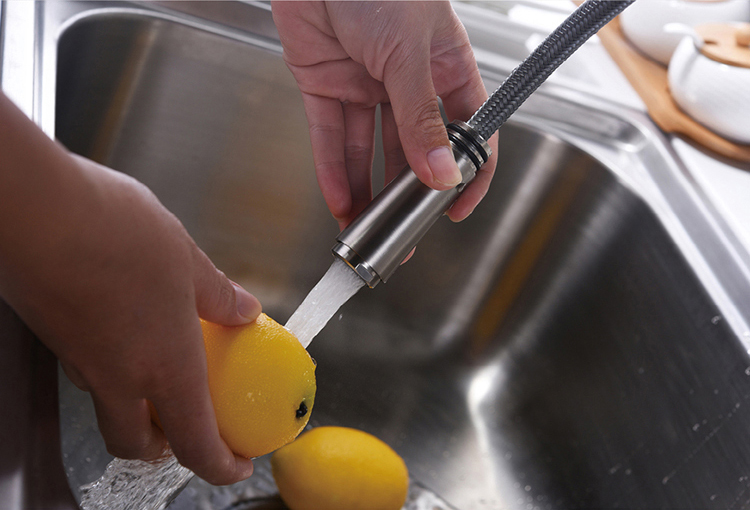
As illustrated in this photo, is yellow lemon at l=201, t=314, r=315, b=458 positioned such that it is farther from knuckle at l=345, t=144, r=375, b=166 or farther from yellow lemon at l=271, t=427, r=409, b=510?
knuckle at l=345, t=144, r=375, b=166

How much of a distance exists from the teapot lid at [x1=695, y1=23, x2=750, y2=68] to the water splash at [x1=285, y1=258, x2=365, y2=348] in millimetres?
599

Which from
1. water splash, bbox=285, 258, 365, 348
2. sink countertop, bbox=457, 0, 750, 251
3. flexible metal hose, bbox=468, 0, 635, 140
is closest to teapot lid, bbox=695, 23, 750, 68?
sink countertop, bbox=457, 0, 750, 251

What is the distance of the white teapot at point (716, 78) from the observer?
74cm

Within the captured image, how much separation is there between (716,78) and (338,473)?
0.68 meters

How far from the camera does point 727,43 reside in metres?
0.78

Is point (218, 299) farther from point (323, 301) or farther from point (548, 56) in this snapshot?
point (548, 56)

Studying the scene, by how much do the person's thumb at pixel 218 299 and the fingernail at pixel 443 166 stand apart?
0.19 m

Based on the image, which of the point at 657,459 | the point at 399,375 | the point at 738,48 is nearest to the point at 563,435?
the point at 657,459

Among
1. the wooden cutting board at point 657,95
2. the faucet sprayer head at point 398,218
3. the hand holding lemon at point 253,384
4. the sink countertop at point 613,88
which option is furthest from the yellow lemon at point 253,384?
the wooden cutting board at point 657,95

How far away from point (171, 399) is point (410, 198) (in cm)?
27

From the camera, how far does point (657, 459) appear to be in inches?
25.8

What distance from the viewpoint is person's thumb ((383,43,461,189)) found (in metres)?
0.48

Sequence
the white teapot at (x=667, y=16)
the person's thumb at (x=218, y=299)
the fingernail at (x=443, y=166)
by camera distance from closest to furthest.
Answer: the person's thumb at (x=218, y=299) → the fingernail at (x=443, y=166) → the white teapot at (x=667, y=16)

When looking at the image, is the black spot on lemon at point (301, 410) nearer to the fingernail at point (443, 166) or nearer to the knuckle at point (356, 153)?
the fingernail at point (443, 166)
